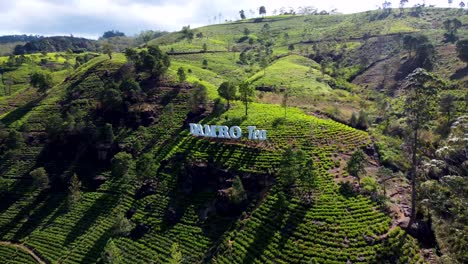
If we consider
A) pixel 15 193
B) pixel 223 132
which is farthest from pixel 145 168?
pixel 15 193

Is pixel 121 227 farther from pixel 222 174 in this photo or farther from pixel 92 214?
pixel 222 174

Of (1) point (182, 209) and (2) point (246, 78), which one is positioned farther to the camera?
(2) point (246, 78)

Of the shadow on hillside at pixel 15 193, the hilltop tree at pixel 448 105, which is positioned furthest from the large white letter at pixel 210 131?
the hilltop tree at pixel 448 105

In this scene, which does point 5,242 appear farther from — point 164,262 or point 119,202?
point 164,262

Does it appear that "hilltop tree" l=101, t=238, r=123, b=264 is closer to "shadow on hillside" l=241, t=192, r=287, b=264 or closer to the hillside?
the hillside

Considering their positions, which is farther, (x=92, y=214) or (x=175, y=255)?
(x=92, y=214)

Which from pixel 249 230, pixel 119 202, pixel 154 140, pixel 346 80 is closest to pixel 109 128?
pixel 154 140
